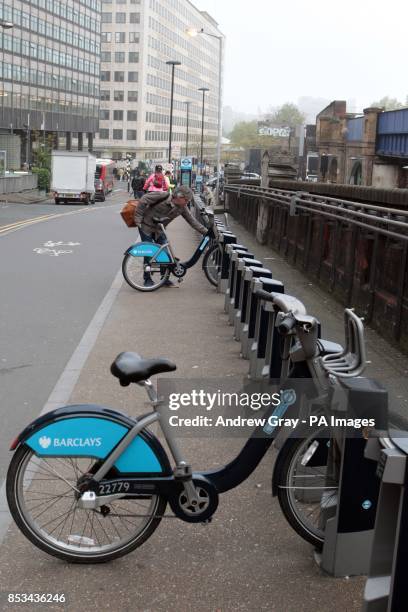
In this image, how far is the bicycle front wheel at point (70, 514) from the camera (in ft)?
12.7

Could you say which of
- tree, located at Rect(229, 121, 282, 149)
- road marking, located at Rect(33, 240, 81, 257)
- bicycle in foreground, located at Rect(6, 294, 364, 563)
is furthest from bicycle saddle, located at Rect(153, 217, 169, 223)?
tree, located at Rect(229, 121, 282, 149)

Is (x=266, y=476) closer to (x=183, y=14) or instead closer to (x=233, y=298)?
(x=233, y=298)

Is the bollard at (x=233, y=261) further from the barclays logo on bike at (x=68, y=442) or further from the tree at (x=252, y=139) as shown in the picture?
the tree at (x=252, y=139)

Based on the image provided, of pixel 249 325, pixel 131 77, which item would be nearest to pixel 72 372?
pixel 249 325

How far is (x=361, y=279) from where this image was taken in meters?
10.4

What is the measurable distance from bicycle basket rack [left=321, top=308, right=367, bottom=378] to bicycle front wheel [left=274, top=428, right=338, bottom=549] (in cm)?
29

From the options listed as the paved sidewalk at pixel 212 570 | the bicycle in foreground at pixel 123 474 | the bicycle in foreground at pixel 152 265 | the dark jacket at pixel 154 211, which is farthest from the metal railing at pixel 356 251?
the bicycle in foreground at pixel 123 474

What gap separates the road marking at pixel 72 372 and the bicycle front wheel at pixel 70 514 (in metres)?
0.31

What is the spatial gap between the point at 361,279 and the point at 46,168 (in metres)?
53.6

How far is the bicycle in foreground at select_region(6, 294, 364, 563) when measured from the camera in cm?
375

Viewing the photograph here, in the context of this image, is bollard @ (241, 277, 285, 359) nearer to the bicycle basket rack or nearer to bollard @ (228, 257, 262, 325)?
bollard @ (228, 257, 262, 325)

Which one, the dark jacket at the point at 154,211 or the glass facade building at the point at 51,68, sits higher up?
the glass facade building at the point at 51,68

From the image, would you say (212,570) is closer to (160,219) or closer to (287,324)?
(287,324)

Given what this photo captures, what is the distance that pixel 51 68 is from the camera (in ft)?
365
